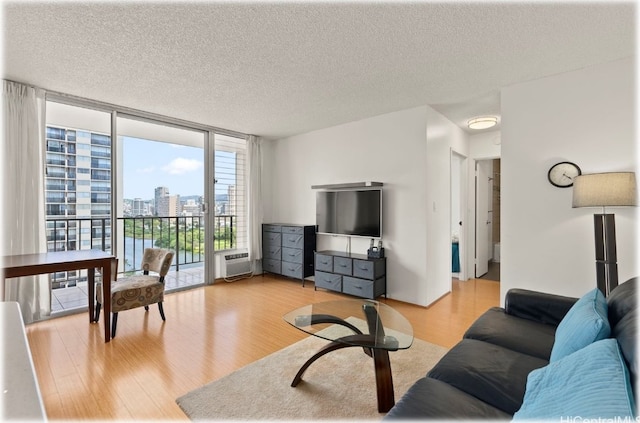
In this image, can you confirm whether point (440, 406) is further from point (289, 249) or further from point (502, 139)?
point (289, 249)

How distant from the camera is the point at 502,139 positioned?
3.16 meters

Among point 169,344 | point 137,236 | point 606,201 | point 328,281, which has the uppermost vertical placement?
point 606,201

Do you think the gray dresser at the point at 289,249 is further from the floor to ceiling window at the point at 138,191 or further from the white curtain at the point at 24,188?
the white curtain at the point at 24,188

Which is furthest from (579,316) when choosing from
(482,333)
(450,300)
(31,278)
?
(31,278)

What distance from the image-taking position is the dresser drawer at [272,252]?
5129 mm

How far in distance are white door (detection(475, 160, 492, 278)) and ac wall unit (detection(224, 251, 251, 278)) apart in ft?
12.9

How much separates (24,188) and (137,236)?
5.70ft

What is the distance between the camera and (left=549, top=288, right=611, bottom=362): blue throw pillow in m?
1.18

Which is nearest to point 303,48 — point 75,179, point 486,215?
point 75,179

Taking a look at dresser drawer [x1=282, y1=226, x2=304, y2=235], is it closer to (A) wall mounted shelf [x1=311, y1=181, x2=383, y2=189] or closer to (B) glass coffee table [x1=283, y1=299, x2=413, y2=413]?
(A) wall mounted shelf [x1=311, y1=181, x2=383, y2=189]

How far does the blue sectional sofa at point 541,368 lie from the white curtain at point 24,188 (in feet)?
12.4

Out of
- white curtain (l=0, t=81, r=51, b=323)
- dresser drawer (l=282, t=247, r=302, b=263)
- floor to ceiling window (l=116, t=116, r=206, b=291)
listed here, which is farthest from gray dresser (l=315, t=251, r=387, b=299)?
white curtain (l=0, t=81, r=51, b=323)

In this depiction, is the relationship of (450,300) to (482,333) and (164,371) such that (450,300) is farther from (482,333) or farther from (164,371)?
(164,371)

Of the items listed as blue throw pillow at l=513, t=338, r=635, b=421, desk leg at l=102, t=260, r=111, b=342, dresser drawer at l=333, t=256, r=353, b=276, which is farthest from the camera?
dresser drawer at l=333, t=256, r=353, b=276
